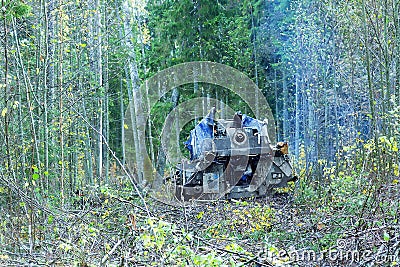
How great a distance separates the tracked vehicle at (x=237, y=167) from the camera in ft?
43.4

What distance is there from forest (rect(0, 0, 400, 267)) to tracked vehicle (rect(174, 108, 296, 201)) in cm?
53

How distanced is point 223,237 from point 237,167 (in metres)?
7.18

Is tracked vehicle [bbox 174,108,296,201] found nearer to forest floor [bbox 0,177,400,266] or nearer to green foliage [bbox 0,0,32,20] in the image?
forest floor [bbox 0,177,400,266]

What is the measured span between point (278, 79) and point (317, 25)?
8960mm

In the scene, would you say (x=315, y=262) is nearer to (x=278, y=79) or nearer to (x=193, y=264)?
(x=193, y=264)

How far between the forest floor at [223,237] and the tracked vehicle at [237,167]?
3492 mm

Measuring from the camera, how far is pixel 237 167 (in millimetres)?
13547

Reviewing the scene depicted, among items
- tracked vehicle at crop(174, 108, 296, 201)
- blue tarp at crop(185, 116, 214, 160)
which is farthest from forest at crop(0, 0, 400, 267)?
blue tarp at crop(185, 116, 214, 160)

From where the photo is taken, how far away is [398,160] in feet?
24.8

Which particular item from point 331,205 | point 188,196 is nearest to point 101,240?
point 331,205

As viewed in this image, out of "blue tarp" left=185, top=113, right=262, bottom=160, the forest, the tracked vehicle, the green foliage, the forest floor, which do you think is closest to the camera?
the forest floor

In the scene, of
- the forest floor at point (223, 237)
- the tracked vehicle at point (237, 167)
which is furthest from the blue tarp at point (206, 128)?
the forest floor at point (223, 237)

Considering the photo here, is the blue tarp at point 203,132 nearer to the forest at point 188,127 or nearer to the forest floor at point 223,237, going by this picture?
the forest at point 188,127

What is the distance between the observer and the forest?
5.75 meters
